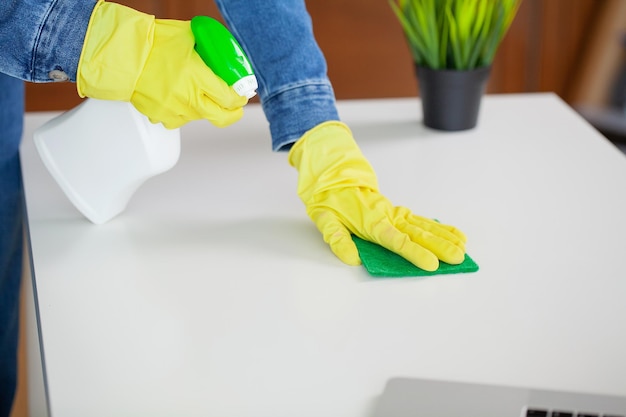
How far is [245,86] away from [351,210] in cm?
23

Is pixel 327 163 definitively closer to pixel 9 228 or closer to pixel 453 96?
pixel 453 96

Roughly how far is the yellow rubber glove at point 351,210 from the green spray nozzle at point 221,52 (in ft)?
0.65

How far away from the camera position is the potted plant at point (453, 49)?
4.34 feet

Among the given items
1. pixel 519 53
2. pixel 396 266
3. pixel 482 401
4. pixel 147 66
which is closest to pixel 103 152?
pixel 147 66

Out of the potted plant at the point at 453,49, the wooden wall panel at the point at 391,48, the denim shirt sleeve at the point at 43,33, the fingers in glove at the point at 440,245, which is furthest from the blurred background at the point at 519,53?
the fingers in glove at the point at 440,245

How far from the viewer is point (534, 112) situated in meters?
1.47

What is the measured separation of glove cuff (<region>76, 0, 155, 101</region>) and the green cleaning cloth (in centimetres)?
35

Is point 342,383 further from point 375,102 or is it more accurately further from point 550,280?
point 375,102

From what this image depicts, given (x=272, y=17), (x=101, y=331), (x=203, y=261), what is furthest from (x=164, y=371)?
(x=272, y=17)

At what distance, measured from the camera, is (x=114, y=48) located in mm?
897

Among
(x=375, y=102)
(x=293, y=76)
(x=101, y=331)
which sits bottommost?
(x=375, y=102)

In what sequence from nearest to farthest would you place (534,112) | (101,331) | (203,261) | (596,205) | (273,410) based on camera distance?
(273,410), (101,331), (203,261), (596,205), (534,112)

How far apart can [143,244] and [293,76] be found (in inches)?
12.5

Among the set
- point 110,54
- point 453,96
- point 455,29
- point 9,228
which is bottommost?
point 9,228
